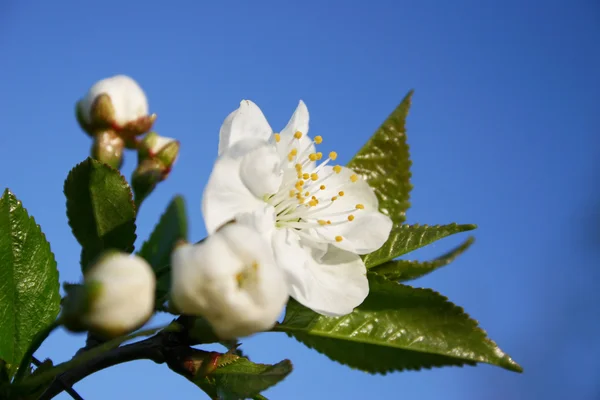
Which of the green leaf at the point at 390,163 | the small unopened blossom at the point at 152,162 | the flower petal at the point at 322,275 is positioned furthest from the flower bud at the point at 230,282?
the green leaf at the point at 390,163

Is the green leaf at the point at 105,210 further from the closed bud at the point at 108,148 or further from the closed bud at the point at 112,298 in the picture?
the closed bud at the point at 112,298

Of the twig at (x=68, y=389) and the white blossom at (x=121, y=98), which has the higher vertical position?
the white blossom at (x=121, y=98)

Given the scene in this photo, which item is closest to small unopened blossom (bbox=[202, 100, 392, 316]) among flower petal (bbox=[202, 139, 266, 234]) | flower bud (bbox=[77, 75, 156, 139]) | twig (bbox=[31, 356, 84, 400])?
flower petal (bbox=[202, 139, 266, 234])

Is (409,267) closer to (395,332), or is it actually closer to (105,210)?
(395,332)

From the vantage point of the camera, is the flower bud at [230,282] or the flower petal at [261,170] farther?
the flower petal at [261,170]

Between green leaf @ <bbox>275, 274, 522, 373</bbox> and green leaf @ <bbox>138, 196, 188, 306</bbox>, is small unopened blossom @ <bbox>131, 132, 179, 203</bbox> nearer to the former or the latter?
green leaf @ <bbox>138, 196, 188, 306</bbox>

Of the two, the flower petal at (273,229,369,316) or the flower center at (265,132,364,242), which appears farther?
the flower center at (265,132,364,242)

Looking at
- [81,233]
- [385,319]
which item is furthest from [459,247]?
[81,233]
